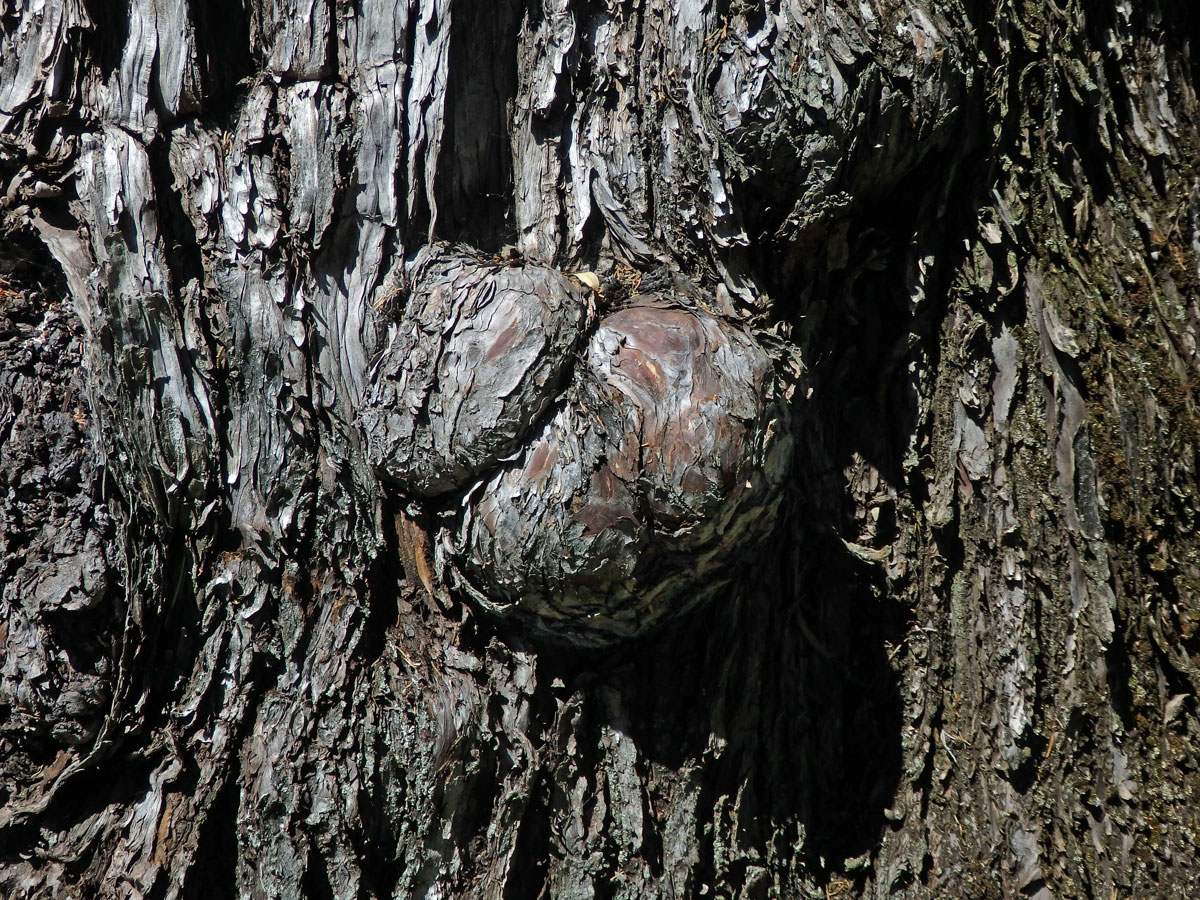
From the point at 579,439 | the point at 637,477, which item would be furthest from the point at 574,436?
the point at 637,477

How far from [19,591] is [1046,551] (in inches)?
75.2

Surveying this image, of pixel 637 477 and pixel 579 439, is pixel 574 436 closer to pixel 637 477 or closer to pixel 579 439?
pixel 579 439

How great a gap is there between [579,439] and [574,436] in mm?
10

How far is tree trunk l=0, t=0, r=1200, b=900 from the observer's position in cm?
147

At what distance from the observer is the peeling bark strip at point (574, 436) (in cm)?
141

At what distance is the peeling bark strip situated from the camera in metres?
1.41

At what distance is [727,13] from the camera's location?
1517 millimetres

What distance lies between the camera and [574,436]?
4.66 feet

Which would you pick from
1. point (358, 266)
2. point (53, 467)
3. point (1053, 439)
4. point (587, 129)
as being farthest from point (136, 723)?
point (1053, 439)

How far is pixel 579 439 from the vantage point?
1.42 m

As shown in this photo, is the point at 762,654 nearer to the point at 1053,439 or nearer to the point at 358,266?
the point at 1053,439

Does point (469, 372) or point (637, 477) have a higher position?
point (469, 372)

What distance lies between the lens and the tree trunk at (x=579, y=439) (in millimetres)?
1469

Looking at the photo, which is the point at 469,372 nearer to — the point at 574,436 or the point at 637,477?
the point at 574,436
